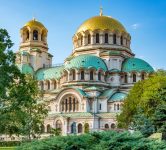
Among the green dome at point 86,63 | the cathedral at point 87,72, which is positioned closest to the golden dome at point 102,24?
the cathedral at point 87,72

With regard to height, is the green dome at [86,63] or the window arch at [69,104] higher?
the green dome at [86,63]

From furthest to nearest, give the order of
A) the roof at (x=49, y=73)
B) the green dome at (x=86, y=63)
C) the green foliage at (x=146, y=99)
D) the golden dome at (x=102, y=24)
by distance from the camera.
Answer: the roof at (x=49, y=73), the golden dome at (x=102, y=24), the green dome at (x=86, y=63), the green foliage at (x=146, y=99)

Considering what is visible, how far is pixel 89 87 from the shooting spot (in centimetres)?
6219

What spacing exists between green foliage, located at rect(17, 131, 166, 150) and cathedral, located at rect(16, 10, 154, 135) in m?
41.4

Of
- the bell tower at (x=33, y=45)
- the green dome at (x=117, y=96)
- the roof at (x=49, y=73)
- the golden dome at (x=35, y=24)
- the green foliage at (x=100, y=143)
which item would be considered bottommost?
the green foliage at (x=100, y=143)

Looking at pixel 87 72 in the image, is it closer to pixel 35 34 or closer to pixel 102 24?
pixel 102 24

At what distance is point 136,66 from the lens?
64.7 m

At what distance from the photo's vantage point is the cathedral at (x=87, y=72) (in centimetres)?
5956

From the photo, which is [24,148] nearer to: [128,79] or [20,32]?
[128,79]

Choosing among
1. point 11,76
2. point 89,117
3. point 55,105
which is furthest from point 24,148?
point 55,105

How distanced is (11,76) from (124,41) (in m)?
48.6

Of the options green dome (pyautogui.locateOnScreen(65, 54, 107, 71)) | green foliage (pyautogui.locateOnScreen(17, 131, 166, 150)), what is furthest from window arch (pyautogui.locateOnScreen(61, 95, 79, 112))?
green foliage (pyautogui.locateOnScreen(17, 131, 166, 150))

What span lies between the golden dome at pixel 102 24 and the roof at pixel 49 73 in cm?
753

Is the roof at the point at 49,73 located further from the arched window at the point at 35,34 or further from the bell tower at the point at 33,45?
the arched window at the point at 35,34
